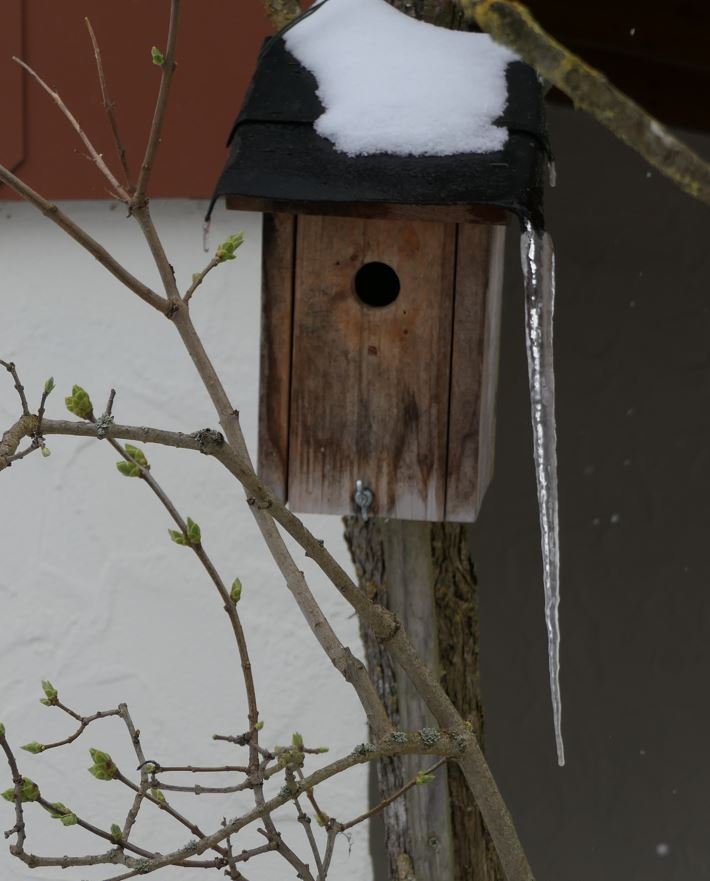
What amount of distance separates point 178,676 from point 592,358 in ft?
5.24

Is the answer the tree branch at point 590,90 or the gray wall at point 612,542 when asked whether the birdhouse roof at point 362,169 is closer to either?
the tree branch at point 590,90

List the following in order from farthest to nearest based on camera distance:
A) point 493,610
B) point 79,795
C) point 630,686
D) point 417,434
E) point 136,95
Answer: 1. point 630,686
2. point 493,610
3. point 79,795
4. point 136,95
5. point 417,434

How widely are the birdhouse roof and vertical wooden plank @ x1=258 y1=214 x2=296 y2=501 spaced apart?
0.24 ft

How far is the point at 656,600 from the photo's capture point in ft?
13.0

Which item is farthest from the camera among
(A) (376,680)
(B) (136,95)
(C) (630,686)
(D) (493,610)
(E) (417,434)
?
(C) (630,686)

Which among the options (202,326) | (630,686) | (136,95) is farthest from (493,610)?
(136,95)

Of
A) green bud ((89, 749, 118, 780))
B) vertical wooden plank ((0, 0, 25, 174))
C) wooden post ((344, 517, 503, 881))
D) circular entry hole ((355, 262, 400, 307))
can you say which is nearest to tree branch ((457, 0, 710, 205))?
green bud ((89, 749, 118, 780))

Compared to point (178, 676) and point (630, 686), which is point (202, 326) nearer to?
point (178, 676)

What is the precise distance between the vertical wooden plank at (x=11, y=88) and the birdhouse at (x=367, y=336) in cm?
130

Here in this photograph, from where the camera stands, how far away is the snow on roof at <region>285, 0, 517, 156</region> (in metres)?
1.74

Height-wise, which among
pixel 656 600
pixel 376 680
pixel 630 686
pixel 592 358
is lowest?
pixel 630 686

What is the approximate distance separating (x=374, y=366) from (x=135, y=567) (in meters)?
1.36

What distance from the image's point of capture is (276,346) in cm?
189

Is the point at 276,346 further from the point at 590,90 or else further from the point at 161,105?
the point at 590,90
